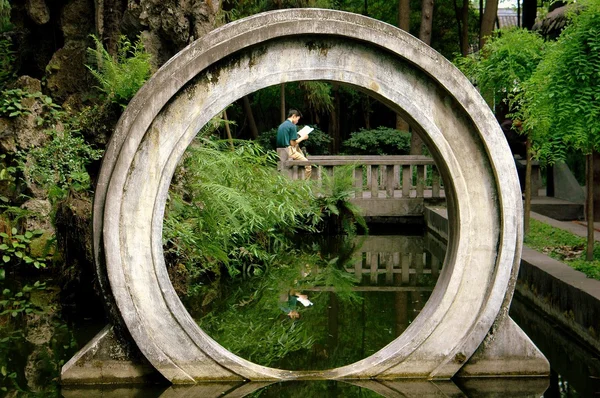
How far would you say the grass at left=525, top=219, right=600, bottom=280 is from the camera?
31.5 feet

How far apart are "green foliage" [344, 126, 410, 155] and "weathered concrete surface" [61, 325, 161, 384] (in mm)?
19124

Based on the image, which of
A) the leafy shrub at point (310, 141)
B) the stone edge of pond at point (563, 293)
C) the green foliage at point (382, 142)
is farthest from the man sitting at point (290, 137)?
the stone edge of pond at point (563, 293)

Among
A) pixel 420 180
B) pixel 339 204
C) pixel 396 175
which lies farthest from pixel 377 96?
pixel 396 175

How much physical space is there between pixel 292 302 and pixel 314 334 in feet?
5.65

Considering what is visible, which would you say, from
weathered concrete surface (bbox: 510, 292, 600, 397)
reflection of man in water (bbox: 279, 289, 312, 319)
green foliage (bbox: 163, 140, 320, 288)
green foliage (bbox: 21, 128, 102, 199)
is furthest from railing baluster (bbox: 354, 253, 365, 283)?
green foliage (bbox: 21, 128, 102, 199)

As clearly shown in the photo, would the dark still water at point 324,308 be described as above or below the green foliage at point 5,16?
below

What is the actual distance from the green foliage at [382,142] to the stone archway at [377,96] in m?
18.4

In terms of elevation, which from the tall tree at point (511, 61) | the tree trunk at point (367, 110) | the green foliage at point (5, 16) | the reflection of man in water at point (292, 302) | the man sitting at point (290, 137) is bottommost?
the reflection of man in water at point (292, 302)

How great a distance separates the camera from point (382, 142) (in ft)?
85.5

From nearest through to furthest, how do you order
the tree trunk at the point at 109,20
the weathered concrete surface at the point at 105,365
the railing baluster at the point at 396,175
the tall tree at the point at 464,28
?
the weathered concrete surface at the point at 105,365, the tree trunk at the point at 109,20, the railing baluster at the point at 396,175, the tall tree at the point at 464,28

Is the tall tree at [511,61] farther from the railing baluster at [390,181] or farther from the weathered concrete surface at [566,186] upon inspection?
the railing baluster at [390,181]

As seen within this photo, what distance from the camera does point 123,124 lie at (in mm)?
6832

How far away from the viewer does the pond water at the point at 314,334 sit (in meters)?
6.98

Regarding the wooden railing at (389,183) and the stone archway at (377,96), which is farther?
the wooden railing at (389,183)
